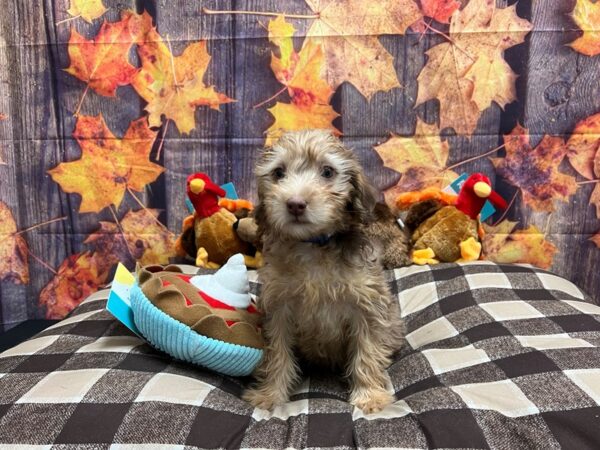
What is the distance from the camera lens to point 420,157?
3.38m

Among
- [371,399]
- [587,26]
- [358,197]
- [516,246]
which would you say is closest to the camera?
[371,399]

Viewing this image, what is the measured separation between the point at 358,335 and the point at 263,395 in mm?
482

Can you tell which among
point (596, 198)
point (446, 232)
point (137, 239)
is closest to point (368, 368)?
point (446, 232)

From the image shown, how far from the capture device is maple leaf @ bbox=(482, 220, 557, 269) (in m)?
3.39

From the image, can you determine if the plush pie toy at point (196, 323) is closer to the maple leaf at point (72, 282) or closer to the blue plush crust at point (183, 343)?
the blue plush crust at point (183, 343)

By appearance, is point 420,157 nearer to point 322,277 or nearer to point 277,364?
point 322,277

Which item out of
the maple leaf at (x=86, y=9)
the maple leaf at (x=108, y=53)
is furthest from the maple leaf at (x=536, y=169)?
the maple leaf at (x=86, y=9)

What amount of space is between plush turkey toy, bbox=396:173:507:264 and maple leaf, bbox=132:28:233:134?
1.63 metres

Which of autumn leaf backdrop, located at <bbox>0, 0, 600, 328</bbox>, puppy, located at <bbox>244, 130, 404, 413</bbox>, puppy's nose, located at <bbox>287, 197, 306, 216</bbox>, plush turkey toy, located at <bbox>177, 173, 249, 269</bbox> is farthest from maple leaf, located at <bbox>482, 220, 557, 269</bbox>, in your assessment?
puppy's nose, located at <bbox>287, 197, 306, 216</bbox>

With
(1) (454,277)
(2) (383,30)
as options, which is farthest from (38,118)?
(1) (454,277)

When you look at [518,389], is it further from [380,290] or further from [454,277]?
[454,277]

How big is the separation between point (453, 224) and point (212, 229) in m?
1.59

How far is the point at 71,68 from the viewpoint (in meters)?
3.34

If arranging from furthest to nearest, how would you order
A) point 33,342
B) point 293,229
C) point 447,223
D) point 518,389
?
point 447,223 → point 33,342 → point 293,229 → point 518,389
